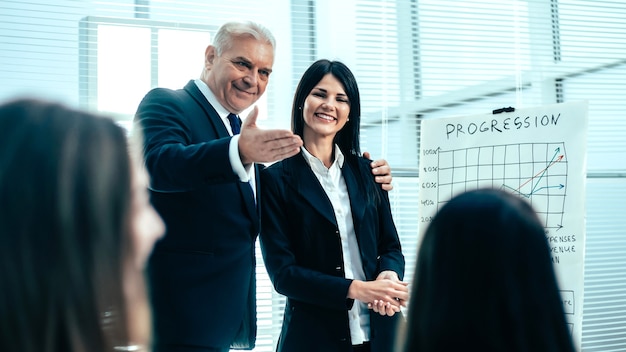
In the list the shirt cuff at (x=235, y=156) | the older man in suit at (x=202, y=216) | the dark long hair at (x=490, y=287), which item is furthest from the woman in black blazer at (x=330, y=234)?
the dark long hair at (x=490, y=287)

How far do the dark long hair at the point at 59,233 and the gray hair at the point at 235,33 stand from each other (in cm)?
144

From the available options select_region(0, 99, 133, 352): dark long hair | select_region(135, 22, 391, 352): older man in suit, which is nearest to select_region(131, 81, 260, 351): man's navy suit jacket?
select_region(135, 22, 391, 352): older man in suit

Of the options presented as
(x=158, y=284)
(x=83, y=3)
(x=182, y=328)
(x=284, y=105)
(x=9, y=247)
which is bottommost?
(x=182, y=328)

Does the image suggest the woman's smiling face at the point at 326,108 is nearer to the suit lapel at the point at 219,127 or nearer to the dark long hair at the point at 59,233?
the suit lapel at the point at 219,127

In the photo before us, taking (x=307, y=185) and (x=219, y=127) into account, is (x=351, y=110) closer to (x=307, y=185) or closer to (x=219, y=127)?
(x=307, y=185)

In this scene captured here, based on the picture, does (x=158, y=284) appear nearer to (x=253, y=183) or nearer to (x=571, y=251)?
(x=253, y=183)

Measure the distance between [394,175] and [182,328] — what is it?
1.60m

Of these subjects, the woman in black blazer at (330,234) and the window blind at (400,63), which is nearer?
the woman in black blazer at (330,234)

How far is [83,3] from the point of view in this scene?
262 cm

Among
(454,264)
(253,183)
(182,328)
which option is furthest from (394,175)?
(454,264)

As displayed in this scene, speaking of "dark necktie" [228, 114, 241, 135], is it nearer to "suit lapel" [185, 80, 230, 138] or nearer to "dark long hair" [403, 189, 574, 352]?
"suit lapel" [185, 80, 230, 138]

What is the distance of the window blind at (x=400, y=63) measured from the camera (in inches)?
103

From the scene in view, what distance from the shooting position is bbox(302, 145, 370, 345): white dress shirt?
213cm

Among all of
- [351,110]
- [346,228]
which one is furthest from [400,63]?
[346,228]
